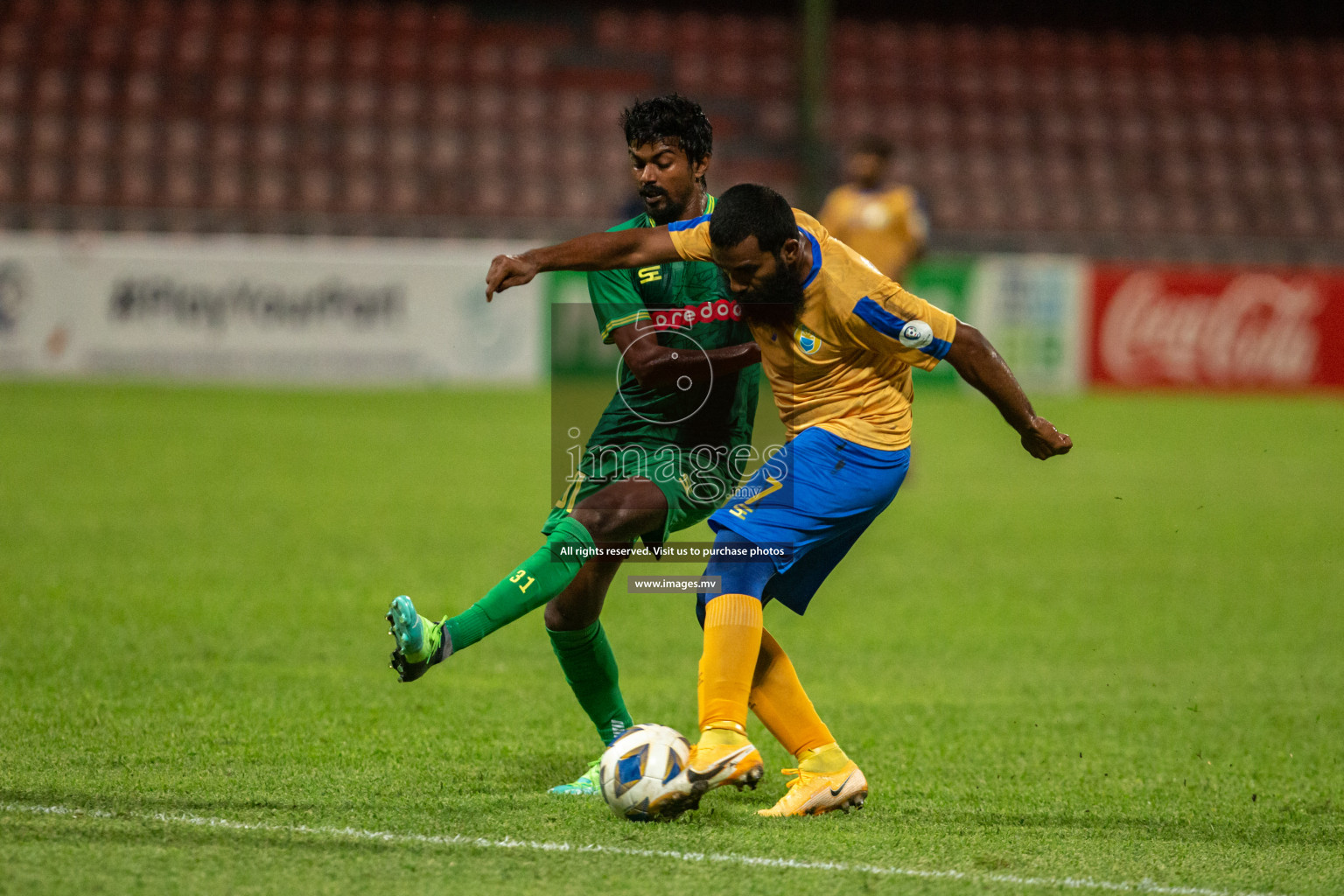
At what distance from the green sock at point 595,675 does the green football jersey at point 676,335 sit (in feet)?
1.93

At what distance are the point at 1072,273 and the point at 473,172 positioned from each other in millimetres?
8612

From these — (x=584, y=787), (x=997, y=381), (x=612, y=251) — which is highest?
(x=612, y=251)

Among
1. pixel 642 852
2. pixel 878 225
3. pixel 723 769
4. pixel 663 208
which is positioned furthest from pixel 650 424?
pixel 878 225

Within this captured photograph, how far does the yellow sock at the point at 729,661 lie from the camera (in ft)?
12.6

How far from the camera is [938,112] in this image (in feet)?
78.5

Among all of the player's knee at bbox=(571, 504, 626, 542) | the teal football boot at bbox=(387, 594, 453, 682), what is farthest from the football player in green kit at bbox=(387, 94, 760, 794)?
the teal football boot at bbox=(387, 594, 453, 682)

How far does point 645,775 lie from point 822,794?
1.82 feet

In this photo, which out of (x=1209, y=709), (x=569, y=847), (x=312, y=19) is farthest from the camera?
(x=312, y=19)

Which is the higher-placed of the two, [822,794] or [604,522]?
[604,522]

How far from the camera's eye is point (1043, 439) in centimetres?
386

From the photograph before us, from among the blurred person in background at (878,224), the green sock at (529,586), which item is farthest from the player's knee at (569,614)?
the blurred person in background at (878,224)

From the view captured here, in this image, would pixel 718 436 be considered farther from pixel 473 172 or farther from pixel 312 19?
pixel 312 19

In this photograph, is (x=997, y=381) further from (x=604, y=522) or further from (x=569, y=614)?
(x=569, y=614)

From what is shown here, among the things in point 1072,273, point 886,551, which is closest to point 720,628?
point 886,551
